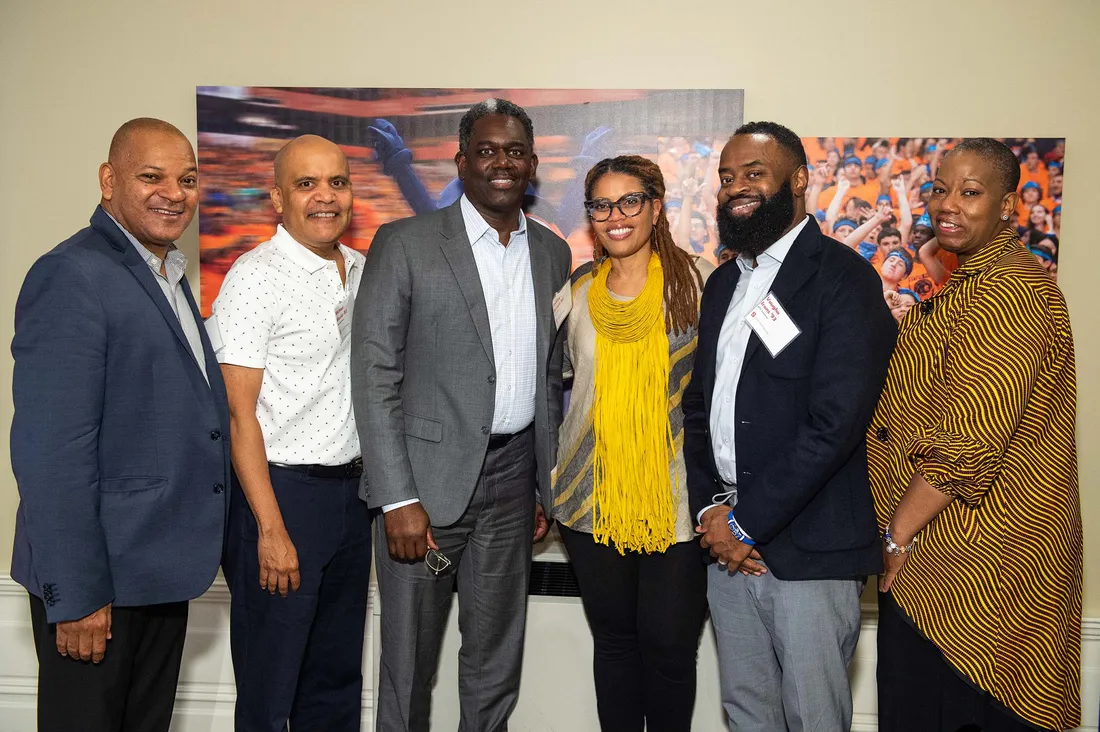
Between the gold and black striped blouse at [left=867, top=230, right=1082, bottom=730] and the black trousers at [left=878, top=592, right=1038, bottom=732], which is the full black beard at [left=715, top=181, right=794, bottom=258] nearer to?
the gold and black striped blouse at [left=867, top=230, right=1082, bottom=730]

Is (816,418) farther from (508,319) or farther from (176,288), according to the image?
(176,288)

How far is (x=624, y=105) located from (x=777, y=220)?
117cm

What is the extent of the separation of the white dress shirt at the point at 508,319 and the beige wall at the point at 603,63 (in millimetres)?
923

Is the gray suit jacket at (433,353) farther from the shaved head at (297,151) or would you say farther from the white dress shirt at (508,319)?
the shaved head at (297,151)

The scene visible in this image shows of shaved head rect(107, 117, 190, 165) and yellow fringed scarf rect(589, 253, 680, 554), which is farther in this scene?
yellow fringed scarf rect(589, 253, 680, 554)

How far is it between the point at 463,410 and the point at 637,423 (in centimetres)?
54

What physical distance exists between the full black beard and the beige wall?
1101 mm

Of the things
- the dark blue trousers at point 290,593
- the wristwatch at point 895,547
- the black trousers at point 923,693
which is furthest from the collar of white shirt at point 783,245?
the dark blue trousers at point 290,593

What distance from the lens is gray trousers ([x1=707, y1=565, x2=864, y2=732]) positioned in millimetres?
2125

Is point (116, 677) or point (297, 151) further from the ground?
point (297, 151)

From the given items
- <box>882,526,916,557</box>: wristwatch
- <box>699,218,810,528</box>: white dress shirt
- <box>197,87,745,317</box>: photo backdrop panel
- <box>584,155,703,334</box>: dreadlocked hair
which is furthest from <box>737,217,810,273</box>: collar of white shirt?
<box>197,87,745,317</box>: photo backdrop panel

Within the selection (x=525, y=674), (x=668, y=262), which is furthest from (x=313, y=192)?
(x=525, y=674)

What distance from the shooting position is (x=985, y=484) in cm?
201

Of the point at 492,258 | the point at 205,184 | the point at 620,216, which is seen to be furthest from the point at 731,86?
the point at 205,184
